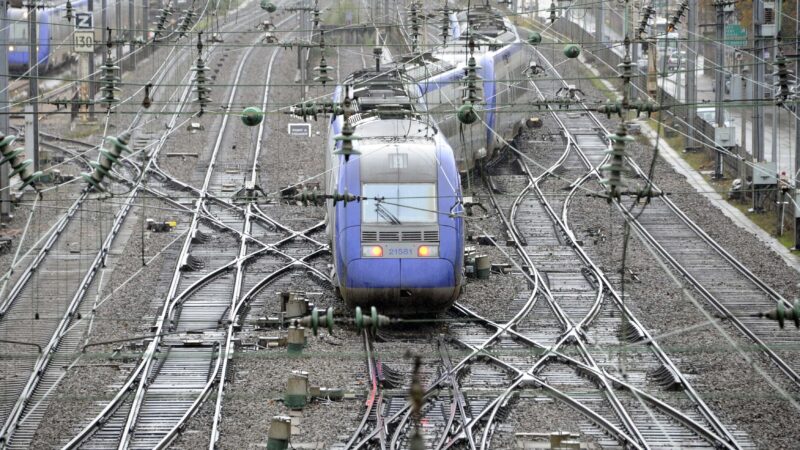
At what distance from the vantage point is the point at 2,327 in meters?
24.1

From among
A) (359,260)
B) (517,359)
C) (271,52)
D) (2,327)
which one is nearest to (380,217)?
(359,260)

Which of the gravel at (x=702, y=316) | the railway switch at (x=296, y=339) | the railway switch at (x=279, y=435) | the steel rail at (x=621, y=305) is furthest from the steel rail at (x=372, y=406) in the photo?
the gravel at (x=702, y=316)

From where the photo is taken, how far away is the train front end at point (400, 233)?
76.1 feet

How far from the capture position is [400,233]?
2331 cm

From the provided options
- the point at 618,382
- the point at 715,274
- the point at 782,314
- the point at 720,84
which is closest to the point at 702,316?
the point at 715,274

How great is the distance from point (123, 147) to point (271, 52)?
4227 centimetres

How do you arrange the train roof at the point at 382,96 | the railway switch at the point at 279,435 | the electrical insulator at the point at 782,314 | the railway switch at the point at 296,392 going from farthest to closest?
the train roof at the point at 382,96 → the railway switch at the point at 296,392 → the railway switch at the point at 279,435 → the electrical insulator at the point at 782,314

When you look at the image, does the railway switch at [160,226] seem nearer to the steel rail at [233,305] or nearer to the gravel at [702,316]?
the steel rail at [233,305]

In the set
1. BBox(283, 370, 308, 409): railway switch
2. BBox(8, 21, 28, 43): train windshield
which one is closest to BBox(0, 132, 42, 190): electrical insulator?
BBox(283, 370, 308, 409): railway switch

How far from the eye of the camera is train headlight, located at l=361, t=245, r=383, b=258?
915 inches

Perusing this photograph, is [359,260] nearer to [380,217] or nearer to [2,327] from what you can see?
[380,217]

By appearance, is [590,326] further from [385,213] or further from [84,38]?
[84,38]

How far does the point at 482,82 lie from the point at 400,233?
38.5 feet

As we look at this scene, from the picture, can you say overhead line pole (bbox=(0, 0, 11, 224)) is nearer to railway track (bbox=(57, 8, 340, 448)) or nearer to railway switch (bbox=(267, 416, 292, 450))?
railway track (bbox=(57, 8, 340, 448))
